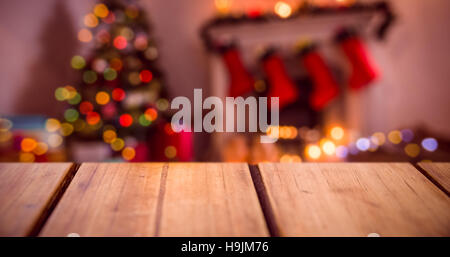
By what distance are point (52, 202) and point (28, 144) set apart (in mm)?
3016

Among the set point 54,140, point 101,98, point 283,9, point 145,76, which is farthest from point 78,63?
point 283,9

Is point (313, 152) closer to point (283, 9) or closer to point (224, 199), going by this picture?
point (283, 9)

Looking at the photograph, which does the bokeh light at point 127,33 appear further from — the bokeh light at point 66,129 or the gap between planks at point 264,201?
the gap between planks at point 264,201

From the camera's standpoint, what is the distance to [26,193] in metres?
0.49

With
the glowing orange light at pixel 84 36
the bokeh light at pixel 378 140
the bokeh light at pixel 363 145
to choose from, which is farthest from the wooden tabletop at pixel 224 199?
the glowing orange light at pixel 84 36

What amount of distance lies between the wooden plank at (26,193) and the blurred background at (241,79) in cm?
253

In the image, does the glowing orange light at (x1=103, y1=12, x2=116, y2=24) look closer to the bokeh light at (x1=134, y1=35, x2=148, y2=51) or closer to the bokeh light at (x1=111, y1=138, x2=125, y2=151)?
the bokeh light at (x1=134, y1=35, x2=148, y2=51)

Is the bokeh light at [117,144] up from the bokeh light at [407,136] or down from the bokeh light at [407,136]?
down

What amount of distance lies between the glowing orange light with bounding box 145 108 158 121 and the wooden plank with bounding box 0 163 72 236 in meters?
2.86

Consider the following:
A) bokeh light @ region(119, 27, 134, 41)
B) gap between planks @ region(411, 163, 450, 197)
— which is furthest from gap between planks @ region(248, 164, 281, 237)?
bokeh light @ region(119, 27, 134, 41)

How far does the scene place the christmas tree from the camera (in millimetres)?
3270

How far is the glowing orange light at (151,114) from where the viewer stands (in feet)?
11.1

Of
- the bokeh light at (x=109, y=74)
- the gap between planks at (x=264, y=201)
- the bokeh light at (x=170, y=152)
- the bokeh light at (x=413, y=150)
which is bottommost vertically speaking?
the bokeh light at (x=170, y=152)

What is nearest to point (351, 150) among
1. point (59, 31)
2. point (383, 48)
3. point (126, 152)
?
point (383, 48)
